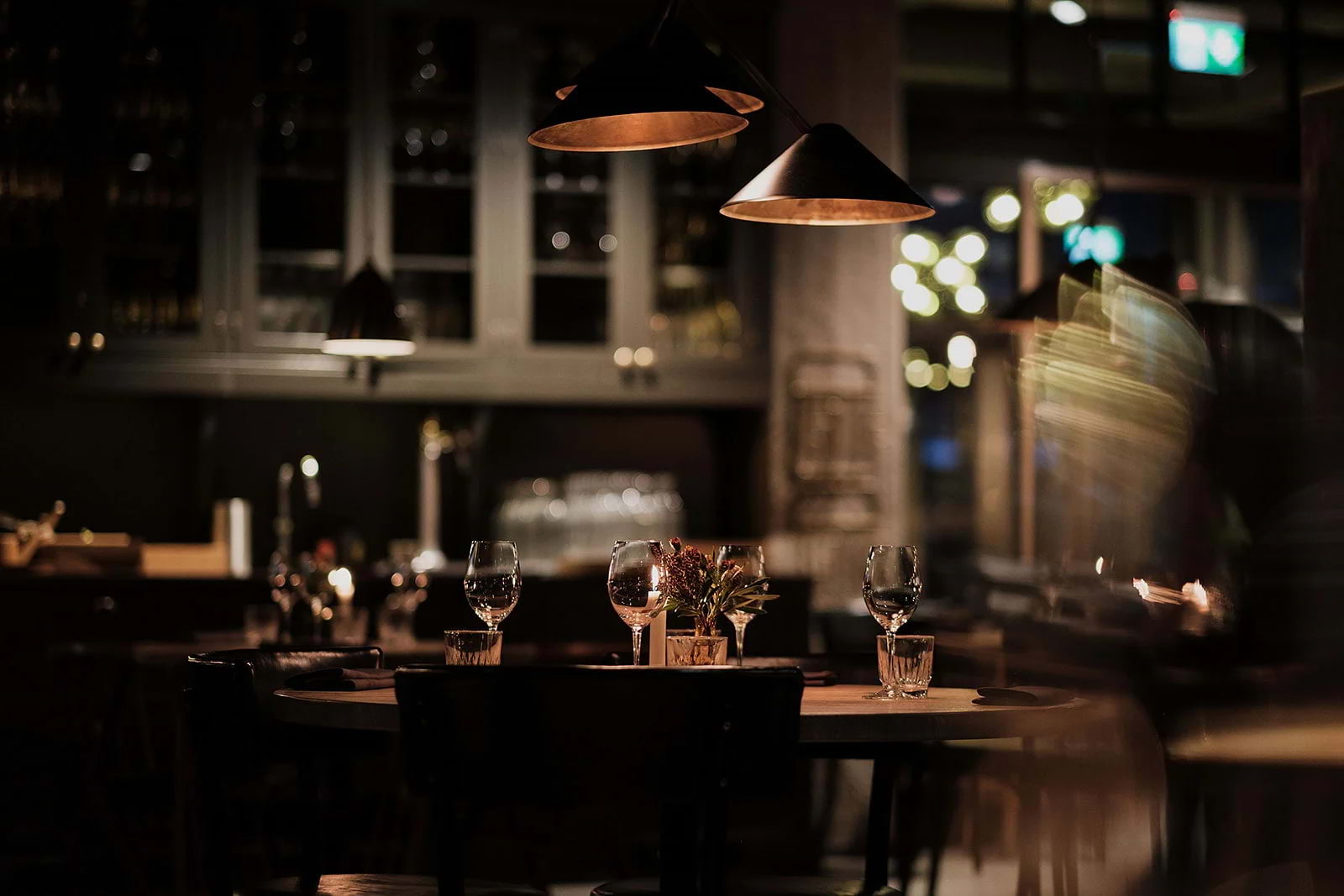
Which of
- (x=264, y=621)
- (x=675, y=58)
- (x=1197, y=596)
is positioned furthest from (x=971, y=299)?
(x=675, y=58)

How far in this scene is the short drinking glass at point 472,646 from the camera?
7.25 feet

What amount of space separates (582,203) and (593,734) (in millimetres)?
4201

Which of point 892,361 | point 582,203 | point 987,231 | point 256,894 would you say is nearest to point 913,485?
point 987,231

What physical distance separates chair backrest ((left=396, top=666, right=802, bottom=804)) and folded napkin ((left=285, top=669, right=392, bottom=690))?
49cm

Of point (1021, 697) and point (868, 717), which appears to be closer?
point (868, 717)

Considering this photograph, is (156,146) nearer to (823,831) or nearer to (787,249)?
(787,249)

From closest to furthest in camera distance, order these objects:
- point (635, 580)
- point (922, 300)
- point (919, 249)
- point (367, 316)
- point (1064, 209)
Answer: point (635, 580) → point (367, 316) → point (1064, 209) → point (919, 249) → point (922, 300)

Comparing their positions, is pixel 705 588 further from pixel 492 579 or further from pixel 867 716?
pixel 867 716

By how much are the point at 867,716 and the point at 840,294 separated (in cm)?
408

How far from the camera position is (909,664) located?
2316 mm

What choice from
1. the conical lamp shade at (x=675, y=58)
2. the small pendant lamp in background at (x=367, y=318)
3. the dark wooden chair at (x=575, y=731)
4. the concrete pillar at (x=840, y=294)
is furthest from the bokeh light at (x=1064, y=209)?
the dark wooden chair at (x=575, y=731)

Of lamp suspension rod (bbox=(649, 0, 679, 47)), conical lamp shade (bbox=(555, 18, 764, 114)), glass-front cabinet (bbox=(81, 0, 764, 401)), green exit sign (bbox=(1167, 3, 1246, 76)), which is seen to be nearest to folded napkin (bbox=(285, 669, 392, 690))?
conical lamp shade (bbox=(555, 18, 764, 114))

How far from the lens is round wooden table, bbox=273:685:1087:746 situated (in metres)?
1.94

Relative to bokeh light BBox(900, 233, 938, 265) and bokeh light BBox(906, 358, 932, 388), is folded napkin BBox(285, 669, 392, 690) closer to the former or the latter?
bokeh light BBox(900, 233, 938, 265)
